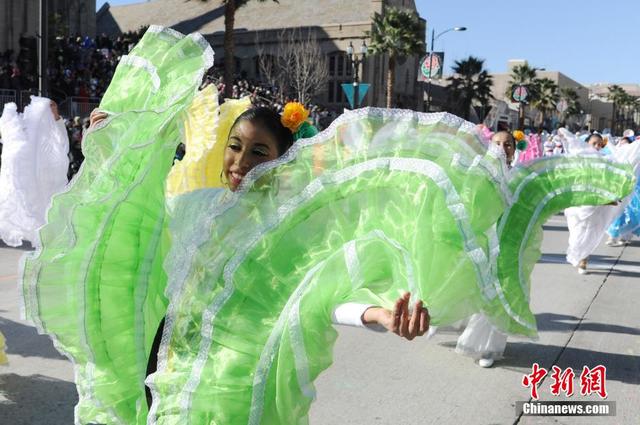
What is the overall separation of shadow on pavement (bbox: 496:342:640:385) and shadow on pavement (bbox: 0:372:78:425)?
2863mm

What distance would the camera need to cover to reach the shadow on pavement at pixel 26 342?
4406mm

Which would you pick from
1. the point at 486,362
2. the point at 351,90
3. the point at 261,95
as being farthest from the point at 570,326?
the point at 261,95

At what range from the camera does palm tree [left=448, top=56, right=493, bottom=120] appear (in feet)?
141

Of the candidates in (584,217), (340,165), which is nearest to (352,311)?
(340,165)

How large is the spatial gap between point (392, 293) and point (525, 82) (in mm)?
51490

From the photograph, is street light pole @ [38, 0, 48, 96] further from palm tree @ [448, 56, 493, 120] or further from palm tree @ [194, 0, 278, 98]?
palm tree @ [448, 56, 493, 120]

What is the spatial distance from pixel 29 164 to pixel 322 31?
41.0m

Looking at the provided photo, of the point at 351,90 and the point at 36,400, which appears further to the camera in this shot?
the point at 351,90

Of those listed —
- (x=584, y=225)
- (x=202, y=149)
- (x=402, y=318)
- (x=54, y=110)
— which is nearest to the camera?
(x=402, y=318)

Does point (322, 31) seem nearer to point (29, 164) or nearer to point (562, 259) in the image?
point (562, 259)

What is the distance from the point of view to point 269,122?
8.26ft

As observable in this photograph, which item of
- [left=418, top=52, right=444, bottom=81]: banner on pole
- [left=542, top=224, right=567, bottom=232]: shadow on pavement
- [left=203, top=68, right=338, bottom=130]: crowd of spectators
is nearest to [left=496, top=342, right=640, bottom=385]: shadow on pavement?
[left=542, top=224, right=567, bottom=232]: shadow on pavement

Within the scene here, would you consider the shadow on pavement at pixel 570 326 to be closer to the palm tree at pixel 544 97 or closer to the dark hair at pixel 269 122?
the dark hair at pixel 269 122

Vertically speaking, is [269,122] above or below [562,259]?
above
